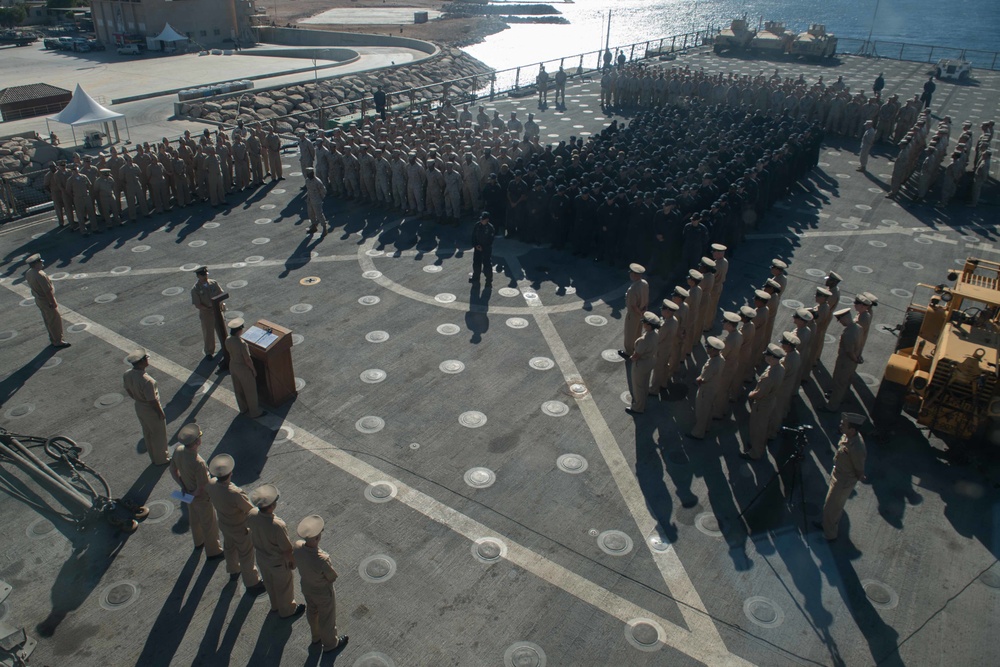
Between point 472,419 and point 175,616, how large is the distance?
4.50 m

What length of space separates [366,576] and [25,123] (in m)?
32.5

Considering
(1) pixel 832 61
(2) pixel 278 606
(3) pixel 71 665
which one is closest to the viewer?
(3) pixel 71 665

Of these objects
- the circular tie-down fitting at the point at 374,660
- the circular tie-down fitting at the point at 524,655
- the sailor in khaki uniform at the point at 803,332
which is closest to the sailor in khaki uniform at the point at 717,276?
the sailor in khaki uniform at the point at 803,332

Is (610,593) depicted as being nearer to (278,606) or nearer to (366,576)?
(366,576)

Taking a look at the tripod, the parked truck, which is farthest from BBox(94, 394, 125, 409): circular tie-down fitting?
the parked truck

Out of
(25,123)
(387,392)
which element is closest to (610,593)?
(387,392)

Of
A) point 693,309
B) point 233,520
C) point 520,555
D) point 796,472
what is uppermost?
point 693,309

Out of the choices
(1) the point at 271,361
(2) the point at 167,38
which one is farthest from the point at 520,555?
(2) the point at 167,38

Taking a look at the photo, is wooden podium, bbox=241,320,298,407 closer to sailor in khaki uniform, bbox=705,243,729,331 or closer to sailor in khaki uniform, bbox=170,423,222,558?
sailor in khaki uniform, bbox=170,423,222,558

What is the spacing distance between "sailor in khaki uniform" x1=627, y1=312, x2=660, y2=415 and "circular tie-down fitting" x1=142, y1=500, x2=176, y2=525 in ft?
20.9

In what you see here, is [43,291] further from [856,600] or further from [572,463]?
[856,600]

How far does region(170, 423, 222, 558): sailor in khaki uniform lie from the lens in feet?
22.4

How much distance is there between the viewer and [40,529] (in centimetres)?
779

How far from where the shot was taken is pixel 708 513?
815 cm
